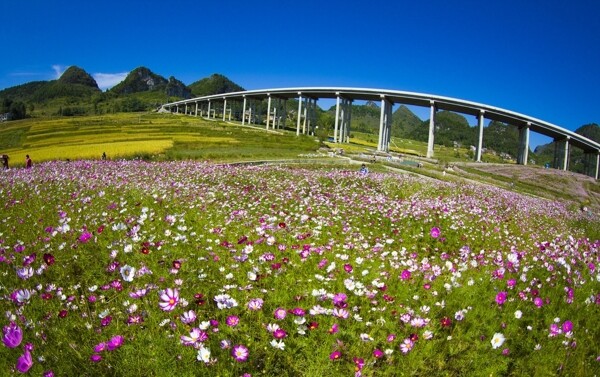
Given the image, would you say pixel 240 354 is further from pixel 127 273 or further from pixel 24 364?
pixel 127 273

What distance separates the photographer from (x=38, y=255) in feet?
13.8

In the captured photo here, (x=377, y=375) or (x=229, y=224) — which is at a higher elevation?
(x=229, y=224)

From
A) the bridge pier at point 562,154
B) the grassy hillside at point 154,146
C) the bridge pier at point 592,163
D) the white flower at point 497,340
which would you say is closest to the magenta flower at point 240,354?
the white flower at point 497,340

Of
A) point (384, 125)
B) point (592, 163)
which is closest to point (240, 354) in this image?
point (384, 125)

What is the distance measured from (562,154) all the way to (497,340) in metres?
72.9

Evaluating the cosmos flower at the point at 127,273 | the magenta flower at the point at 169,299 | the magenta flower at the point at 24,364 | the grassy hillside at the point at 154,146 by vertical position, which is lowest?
the magenta flower at the point at 24,364

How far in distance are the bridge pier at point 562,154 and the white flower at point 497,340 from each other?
6871cm

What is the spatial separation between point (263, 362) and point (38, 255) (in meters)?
3.34

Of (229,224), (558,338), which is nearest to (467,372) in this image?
(558,338)

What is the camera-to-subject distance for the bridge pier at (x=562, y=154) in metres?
58.4

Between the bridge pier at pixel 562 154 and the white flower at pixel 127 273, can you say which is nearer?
the white flower at pixel 127 273

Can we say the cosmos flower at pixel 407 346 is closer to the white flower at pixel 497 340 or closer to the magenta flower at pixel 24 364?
the white flower at pixel 497 340

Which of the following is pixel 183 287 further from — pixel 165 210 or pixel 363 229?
pixel 363 229

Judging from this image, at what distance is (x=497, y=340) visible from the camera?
266 centimetres
